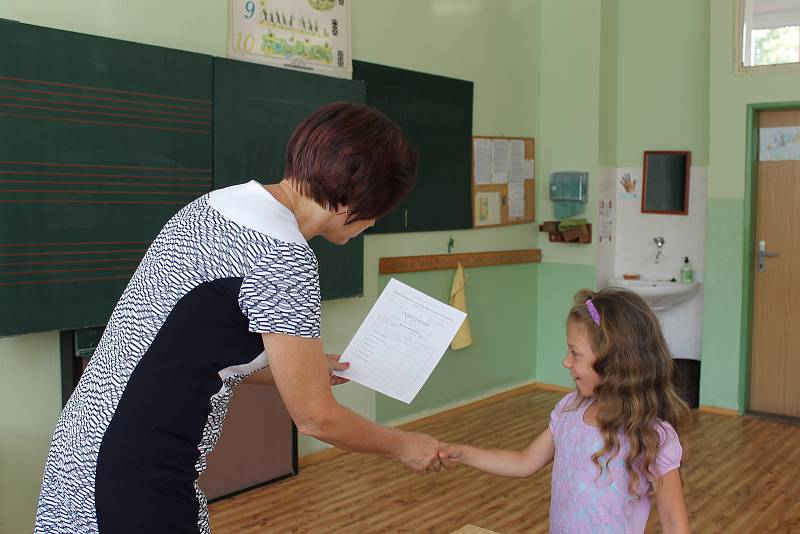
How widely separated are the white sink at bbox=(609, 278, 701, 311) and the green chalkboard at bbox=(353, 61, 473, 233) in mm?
1388

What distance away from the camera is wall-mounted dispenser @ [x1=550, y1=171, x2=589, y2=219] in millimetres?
6504

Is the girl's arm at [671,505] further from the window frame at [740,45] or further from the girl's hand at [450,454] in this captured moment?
the window frame at [740,45]

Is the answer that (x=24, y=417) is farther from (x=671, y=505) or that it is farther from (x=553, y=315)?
(x=553, y=315)

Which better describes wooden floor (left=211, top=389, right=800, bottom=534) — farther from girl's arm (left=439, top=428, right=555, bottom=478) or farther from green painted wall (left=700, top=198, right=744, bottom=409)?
girl's arm (left=439, top=428, right=555, bottom=478)

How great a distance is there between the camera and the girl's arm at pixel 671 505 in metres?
1.87

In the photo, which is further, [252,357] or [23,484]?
[23,484]

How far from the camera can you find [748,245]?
5.91 meters

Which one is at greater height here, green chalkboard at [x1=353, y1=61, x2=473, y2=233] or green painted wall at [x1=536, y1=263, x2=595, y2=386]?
green chalkboard at [x1=353, y1=61, x2=473, y2=233]

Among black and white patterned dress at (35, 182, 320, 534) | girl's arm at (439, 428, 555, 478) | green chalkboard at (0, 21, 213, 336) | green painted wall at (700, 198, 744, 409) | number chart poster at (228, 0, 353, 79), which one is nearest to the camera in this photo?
black and white patterned dress at (35, 182, 320, 534)

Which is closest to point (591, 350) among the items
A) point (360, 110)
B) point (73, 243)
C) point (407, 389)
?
point (407, 389)

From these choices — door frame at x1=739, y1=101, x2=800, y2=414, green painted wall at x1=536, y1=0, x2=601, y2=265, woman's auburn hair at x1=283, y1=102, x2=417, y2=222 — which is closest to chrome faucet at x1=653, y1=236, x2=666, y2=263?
green painted wall at x1=536, y1=0, x2=601, y2=265

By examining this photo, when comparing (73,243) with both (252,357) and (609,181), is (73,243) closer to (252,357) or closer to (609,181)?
(252,357)

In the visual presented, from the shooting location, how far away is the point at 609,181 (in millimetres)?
6648

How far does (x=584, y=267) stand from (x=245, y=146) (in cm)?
331
